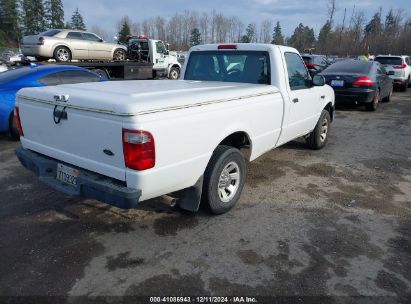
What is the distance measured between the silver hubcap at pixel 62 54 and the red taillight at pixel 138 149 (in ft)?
43.3

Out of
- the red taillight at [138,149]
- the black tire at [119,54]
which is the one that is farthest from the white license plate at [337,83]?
the black tire at [119,54]

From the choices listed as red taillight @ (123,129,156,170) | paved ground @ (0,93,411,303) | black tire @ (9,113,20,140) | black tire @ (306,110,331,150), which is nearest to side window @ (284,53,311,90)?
black tire @ (306,110,331,150)

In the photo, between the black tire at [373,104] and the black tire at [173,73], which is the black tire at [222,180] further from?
the black tire at [173,73]

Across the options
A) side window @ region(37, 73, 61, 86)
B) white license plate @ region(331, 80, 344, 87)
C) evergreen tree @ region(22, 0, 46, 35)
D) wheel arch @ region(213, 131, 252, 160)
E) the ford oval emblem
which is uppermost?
evergreen tree @ region(22, 0, 46, 35)

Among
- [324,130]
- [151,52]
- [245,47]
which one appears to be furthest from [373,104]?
[151,52]

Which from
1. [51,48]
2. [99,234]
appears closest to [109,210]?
[99,234]

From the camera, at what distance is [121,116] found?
271cm

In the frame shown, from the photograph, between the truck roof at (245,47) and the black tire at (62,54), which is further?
the black tire at (62,54)

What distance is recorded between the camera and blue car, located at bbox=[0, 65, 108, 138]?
6656 mm

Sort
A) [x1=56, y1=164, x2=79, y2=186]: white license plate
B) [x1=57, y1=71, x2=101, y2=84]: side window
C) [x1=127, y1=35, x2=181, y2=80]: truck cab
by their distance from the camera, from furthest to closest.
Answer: [x1=127, y1=35, x2=181, y2=80]: truck cab, [x1=57, y1=71, x2=101, y2=84]: side window, [x1=56, y1=164, x2=79, y2=186]: white license plate

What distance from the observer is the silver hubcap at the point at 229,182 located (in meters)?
3.93

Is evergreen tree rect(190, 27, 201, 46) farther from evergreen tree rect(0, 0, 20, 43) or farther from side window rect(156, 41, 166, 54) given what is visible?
side window rect(156, 41, 166, 54)

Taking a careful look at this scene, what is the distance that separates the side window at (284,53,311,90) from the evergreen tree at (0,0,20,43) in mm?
86160

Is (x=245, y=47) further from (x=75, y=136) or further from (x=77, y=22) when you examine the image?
(x=77, y=22)
